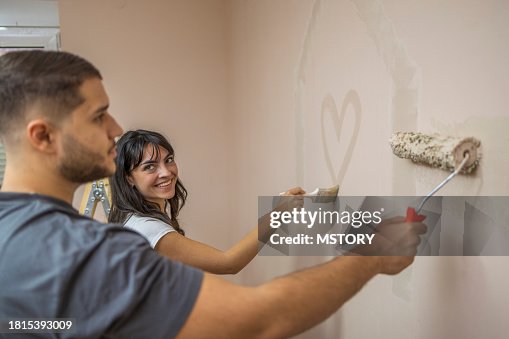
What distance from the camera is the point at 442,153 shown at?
2.99ft

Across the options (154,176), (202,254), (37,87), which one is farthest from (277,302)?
(154,176)

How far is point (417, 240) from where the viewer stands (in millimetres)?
889

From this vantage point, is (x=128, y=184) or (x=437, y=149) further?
(x=128, y=184)

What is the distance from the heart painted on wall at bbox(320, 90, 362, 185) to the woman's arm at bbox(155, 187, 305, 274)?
A: 5.2 inches

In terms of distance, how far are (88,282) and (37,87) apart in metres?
0.36

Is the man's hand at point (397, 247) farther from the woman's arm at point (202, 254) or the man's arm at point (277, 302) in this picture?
the woman's arm at point (202, 254)

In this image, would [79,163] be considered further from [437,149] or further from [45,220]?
[437,149]

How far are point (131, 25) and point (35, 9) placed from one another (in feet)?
1.80

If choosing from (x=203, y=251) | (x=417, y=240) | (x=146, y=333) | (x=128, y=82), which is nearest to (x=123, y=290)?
(x=146, y=333)

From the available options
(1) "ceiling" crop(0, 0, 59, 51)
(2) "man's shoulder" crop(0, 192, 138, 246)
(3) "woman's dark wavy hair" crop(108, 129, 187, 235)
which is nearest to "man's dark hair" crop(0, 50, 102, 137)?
(2) "man's shoulder" crop(0, 192, 138, 246)

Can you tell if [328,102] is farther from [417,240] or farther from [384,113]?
[417,240]

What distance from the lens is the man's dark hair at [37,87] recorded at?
0.83 meters

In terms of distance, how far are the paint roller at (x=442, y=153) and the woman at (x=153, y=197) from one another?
0.54 metres

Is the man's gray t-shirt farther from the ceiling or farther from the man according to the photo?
the ceiling
